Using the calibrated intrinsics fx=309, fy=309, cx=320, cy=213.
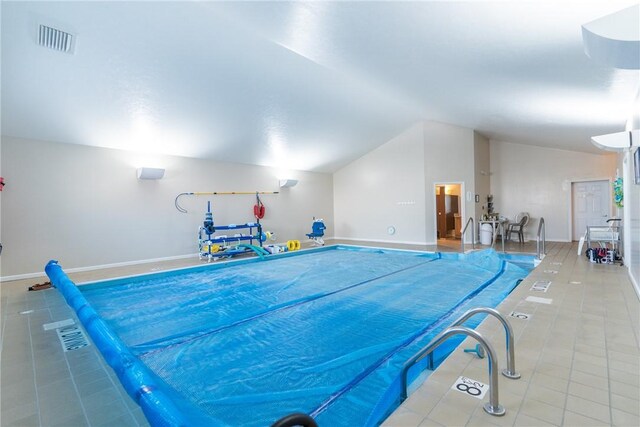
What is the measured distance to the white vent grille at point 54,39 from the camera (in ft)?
11.8

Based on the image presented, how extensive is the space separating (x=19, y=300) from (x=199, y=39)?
431cm

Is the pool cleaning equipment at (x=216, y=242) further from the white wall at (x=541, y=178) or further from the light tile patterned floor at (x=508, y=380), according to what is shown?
the white wall at (x=541, y=178)

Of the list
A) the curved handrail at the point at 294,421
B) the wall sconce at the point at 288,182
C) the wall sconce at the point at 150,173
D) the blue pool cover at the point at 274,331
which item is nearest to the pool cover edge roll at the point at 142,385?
the blue pool cover at the point at 274,331

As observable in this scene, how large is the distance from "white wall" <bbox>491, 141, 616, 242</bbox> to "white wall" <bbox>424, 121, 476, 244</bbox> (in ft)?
5.74

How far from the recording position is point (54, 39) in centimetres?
373

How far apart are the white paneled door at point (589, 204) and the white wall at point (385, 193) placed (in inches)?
158

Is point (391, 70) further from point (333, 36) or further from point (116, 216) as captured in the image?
point (116, 216)

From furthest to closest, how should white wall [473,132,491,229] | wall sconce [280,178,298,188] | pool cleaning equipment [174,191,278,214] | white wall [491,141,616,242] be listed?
wall sconce [280,178,298,188], white wall [473,132,491,229], white wall [491,141,616,242], pool cleaning equipment [174,191,278,214]

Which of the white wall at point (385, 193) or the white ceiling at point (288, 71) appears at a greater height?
the white ceiling at point (288, 71)

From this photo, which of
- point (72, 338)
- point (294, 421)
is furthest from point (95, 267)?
point (294, 421)

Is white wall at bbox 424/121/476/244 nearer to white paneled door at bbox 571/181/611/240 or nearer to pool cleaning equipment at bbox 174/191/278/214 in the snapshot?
white paneled door at bbox 571/181/611/240

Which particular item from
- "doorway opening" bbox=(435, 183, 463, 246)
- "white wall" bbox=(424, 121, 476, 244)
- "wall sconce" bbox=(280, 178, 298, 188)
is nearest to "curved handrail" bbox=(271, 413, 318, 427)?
"white wall" bbox=(424, 121, 476, 244)

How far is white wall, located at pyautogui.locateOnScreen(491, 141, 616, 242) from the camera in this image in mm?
8094

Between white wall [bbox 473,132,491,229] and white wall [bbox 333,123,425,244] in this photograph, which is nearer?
white wall [bbox 473,132,491,229]
